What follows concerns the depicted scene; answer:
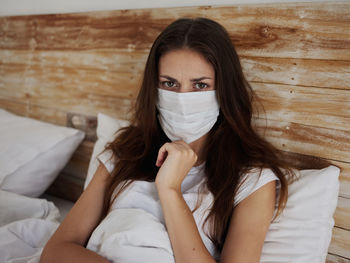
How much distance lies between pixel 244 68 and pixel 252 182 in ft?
1.55

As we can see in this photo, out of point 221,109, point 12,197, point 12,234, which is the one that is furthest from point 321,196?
point 12,197

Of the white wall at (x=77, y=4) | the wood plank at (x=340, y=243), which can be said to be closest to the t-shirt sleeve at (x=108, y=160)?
the white wall at (x=77, y=4)

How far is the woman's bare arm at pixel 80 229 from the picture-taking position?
93 centimetres

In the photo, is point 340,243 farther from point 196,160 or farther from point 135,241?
point 135,241

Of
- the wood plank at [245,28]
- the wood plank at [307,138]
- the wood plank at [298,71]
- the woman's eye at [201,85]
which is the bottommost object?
the wood plank at [307,138]

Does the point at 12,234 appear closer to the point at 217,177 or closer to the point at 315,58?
the point at 217,177

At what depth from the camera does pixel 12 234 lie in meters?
1.14

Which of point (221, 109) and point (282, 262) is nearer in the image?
point (282, 262)

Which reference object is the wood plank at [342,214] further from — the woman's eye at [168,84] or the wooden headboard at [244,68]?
the woman's eye at [168,84]

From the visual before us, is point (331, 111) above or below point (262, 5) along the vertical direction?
below

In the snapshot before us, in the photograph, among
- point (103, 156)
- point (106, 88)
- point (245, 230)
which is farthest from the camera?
point (106, 88)

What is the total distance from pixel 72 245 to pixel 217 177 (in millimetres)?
484

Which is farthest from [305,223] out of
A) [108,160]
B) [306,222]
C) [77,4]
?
[77,4]

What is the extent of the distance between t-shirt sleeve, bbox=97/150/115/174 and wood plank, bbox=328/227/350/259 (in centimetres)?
80
